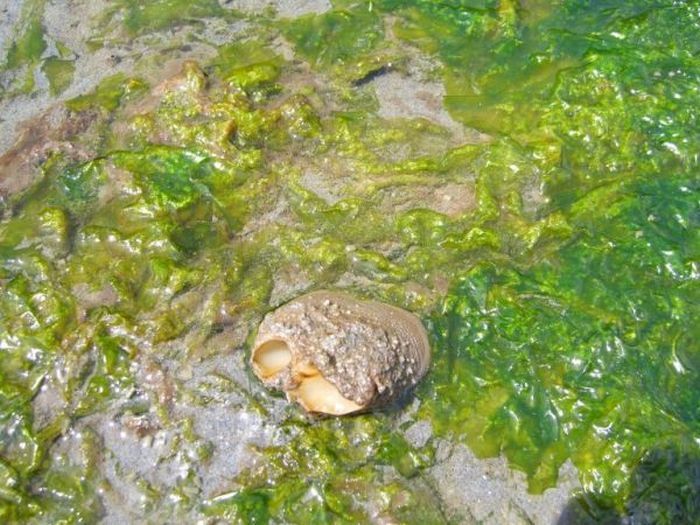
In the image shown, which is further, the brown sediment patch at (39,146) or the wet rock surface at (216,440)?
the brown sediment patch at (39,146)

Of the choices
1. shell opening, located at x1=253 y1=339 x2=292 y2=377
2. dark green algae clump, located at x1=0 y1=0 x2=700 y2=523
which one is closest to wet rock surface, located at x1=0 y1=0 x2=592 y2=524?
dark green algae clump, located at x1=0 y1=0 x2=700 y2=523

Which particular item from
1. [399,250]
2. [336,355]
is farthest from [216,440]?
[399,250]

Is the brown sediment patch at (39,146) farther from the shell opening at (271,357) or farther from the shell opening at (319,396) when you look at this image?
the shell opening at (319,396)

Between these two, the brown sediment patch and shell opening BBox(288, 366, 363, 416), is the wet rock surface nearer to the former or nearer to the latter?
the brown sediment patch

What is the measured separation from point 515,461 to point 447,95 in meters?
2.30

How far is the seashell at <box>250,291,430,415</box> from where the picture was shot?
2.98 meters

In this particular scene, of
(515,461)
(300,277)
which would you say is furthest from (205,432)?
(515,461)

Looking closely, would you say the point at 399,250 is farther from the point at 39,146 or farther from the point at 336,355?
the point at 39,146

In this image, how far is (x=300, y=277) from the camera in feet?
11.9

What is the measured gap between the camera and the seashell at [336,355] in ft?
9.78

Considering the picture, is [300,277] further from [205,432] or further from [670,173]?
[670,173]

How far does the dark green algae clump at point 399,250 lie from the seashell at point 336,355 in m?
0.17

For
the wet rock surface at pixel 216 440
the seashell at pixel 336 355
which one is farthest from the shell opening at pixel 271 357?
the wet rock surface at pixel 216 440

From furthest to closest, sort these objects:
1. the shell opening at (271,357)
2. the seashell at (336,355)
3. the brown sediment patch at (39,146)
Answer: the brown sediment patch at (39,146), the shell opening at (271,357), the seashell at (336,355)
